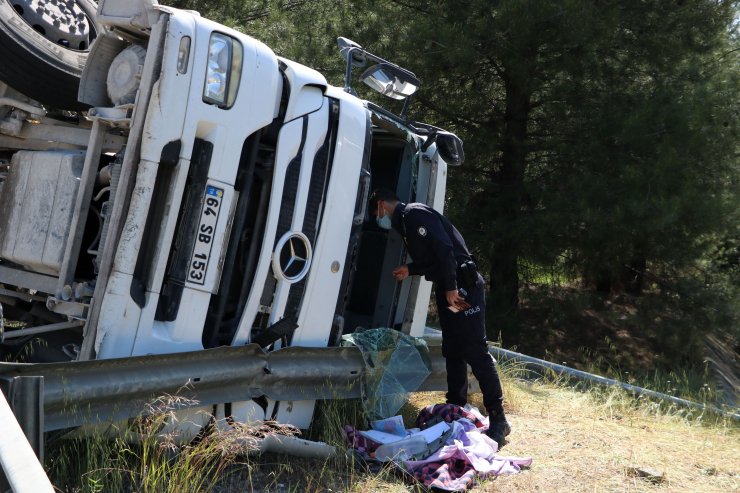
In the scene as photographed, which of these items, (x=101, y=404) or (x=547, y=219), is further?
(x=547, y=219)

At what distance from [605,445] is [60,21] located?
13.3 ft

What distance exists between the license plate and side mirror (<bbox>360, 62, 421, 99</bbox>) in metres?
2.00

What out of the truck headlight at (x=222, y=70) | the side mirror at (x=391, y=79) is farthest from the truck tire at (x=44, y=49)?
the side mirror at (x=391, y=79)

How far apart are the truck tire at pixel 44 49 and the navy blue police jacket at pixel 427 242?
1983mm

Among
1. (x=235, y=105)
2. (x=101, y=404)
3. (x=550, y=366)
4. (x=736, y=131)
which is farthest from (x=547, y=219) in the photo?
(x=101, y=404)

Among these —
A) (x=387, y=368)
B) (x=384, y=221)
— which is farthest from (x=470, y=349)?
(x=384, y=221)

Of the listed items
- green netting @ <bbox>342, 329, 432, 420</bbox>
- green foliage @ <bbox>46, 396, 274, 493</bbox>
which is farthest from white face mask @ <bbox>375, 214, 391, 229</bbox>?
green foliage @ <bbox>46, 396, 274, 493</bbox>

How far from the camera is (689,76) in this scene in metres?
10.5

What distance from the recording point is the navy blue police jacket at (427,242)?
17.3 ft

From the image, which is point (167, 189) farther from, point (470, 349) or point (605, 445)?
point (605, 445)

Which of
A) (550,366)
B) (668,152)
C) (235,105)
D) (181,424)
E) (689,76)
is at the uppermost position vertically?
(689,76)

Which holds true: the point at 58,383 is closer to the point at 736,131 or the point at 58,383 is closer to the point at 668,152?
the point at 668,152

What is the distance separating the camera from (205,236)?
4133 millimetres

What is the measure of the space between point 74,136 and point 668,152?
7.41 metres
